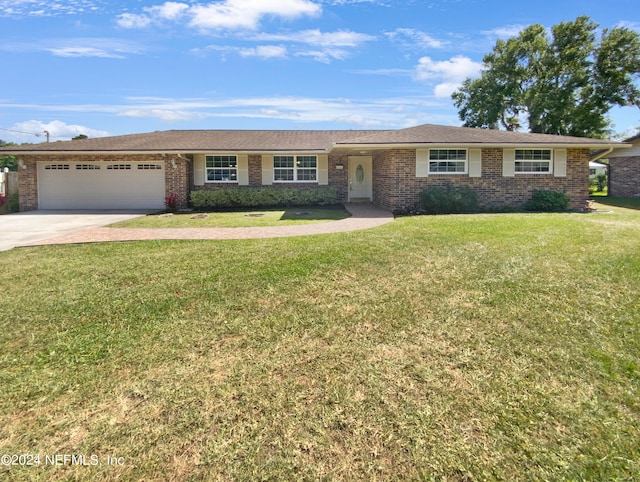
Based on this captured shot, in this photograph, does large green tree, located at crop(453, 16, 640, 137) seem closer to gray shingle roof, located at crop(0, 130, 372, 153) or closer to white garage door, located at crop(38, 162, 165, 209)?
gray shingle roof, located at crop(0, 130, 372, 153)

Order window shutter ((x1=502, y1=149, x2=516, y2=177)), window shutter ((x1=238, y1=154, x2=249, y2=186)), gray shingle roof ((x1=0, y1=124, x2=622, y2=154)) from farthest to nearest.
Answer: window shutter ((x1=238, y1=154, x2=249, y2=186))
window shutter ((x1=502, y1=149, x2=516, y2=177))
gray shingle roof ((x1=0, y1=124, x2=622, y2=154))

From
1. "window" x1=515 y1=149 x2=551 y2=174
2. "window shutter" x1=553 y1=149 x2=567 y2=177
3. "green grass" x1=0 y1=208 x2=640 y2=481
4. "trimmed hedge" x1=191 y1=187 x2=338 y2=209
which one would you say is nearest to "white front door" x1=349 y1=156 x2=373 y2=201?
"trimmed hedge" x1=191 y1=187 x2=338 y2=209

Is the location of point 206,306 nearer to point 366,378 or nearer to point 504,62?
point 366,378

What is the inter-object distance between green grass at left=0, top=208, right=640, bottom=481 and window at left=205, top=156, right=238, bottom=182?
1197 centimetres

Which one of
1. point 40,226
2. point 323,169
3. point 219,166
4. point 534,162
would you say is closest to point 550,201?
point 534,162

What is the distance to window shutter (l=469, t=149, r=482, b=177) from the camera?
1470cm

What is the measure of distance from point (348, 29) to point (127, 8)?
736 cm

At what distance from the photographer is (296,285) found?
547 centimetres

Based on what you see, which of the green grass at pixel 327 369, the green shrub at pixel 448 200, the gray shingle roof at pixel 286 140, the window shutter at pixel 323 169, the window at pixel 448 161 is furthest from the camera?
the window shutter at pixel 323 169

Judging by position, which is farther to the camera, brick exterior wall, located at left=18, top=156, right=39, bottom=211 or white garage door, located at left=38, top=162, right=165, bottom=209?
white garage door, located at left=38, top=162, right=165, bottom=209

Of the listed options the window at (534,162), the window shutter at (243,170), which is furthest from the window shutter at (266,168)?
the window at (534,162)

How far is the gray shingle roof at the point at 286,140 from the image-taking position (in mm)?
14078

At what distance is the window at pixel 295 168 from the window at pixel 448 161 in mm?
5895

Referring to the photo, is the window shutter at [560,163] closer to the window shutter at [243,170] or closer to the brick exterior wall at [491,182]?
the brick exterior wall at [491,182]
